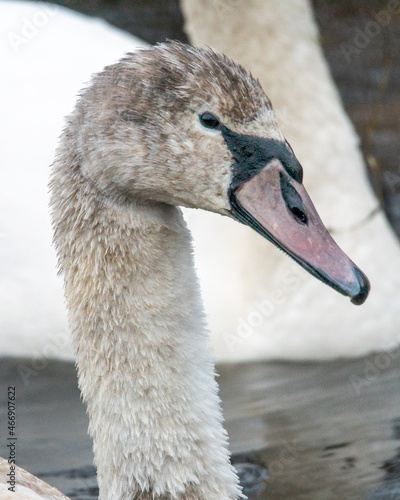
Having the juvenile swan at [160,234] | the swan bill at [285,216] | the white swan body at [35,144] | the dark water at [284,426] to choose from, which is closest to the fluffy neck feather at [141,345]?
the juvenile swan at [160,234]

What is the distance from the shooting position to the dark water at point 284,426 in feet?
14.1

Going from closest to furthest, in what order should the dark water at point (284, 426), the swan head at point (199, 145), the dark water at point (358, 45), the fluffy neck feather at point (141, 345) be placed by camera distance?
the swan head at point (199, 145)
the fluffy neck feather at point (141, 345)
the dark water at point (284, 426)
the dark water at point (358, 45)

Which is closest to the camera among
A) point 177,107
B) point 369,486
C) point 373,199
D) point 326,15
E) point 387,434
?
point 177,107

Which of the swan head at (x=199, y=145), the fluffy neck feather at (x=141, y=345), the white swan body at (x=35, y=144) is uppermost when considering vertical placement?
the swan head at (x=199, y=145)

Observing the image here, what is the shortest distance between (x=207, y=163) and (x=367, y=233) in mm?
2591

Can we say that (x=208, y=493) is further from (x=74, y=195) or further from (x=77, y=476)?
(x=77, y=476)

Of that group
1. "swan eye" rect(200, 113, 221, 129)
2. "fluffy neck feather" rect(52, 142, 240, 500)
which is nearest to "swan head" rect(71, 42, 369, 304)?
"swan eye" rect(200, 113, 221, 129)

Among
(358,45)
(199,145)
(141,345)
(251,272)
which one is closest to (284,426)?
(251,272)

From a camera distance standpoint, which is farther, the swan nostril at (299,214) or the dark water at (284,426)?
the dark water at (284,426)

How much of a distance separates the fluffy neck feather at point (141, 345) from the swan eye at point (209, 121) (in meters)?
0.28

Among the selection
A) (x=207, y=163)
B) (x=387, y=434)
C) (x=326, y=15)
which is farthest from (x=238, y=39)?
(x=326, y=15)

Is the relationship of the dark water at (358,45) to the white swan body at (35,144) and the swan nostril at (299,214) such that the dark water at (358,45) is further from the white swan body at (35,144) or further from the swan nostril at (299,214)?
the swan nostril at (299,214)

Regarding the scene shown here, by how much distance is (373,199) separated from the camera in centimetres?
564

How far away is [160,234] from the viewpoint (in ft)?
10.1
